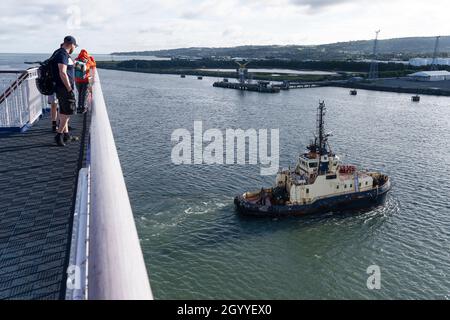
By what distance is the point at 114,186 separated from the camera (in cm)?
242

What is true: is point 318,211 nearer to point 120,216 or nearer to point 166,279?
point 166,279

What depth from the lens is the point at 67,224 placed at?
13.9ft

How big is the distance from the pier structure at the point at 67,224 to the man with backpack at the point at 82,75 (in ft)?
7.77

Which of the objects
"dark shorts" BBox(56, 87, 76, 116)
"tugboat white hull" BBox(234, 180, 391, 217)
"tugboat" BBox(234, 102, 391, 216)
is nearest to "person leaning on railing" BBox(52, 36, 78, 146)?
"dark shorts" BBox(56, 87, 76, 116)

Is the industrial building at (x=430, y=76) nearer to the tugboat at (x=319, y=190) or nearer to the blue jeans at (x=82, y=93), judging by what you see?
the tugboat at (x=319, y=190)

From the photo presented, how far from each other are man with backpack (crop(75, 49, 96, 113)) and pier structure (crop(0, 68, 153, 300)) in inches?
93.3

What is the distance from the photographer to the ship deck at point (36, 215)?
3.23 meters

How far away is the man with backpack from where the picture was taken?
1052 centimetres

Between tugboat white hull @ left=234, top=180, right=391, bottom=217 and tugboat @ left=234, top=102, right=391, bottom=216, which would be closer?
tugboat white hull @ left=234, top=180, right=391, bottom=217

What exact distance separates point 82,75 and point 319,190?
22.4 meters

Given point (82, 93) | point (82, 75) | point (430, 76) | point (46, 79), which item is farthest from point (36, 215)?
point (430, 76)

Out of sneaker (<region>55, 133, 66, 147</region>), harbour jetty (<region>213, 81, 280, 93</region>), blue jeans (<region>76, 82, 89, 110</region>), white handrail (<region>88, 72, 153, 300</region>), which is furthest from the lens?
harbour jetty (<region>213, 81, 280, 93</region>)

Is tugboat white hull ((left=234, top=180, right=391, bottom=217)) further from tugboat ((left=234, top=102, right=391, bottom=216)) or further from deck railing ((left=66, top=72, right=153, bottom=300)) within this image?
deck railing ((left=66, top=72, right=153, bottom=300))
